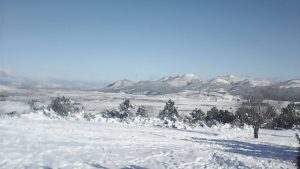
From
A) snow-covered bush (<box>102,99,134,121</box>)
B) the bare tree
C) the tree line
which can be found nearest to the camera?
the bare tree

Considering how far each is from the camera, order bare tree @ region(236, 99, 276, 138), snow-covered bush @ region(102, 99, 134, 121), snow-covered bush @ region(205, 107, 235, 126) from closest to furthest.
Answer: bare tree @ region(236, 99, 276, 138), snow-covered bush @ region(205, 107, 235, 126), snow-covered bush @ region(102, 99, 134, 121)

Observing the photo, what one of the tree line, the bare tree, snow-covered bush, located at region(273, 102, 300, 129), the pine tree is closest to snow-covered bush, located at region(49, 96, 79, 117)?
the tree line

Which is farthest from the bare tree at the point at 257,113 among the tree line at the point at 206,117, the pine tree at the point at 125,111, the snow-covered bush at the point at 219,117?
the pine tree at the point at 125,111

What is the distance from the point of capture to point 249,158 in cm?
2530

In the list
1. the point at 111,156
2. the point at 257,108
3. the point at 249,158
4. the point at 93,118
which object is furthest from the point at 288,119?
the point at 111,156

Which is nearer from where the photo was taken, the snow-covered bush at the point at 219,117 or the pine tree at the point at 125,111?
the snow-covered bush at the point at 219,117

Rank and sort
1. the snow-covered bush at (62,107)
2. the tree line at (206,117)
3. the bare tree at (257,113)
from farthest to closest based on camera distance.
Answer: the snow-covered bush at (62,107), the tree line at (206,117), the bare tree at (257,113)

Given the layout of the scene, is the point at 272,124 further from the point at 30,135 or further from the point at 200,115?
the point at 30,135

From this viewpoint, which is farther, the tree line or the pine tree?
the pine tree

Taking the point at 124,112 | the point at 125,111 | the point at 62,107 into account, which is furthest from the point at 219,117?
the point at 62,107

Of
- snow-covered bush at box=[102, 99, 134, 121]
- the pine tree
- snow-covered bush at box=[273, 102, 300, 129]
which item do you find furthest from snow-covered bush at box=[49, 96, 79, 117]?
snow-covered bush at box=[273, 102, 300, 129]

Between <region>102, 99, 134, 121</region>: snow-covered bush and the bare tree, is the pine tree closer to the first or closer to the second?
<region>102, 99, 134, 121</region>: snow-covered bush

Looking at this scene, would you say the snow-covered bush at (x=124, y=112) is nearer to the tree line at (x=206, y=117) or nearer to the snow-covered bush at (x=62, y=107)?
the tree line at (x=206, y=117)

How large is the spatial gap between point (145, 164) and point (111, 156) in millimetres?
3553
